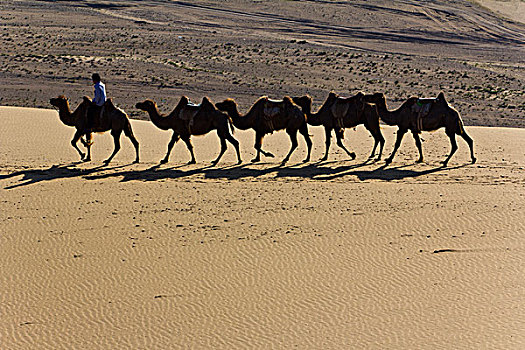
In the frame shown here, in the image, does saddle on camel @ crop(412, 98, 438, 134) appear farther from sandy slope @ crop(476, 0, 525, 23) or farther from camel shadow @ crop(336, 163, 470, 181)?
sandy slope @ crop(476, 0, 525, 23)

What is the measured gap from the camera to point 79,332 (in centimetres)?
855

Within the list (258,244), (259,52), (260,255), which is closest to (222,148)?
(258,244)

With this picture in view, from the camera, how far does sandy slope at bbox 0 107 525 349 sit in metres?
8.65

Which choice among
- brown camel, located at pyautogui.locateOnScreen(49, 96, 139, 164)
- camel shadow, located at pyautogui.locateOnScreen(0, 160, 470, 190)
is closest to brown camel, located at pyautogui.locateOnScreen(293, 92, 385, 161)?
camel shadow, located at pyautogui.locateOnScreen(0, 160, 470, 190)

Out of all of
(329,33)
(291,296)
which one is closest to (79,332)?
(291,296)

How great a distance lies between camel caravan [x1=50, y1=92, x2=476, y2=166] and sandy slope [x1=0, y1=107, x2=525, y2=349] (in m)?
0.68

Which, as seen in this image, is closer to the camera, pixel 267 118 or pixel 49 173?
pixel 49 173

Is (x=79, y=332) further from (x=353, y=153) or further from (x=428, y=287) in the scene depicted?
(x=353, y=153)

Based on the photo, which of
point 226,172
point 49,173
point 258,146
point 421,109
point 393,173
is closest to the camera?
point 49,173

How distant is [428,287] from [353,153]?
8256 millimetres

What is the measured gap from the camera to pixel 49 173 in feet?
51.1

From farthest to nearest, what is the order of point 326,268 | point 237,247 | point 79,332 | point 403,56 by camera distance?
point 403,56 < point 237,247 < point 326,268 < point 79,332

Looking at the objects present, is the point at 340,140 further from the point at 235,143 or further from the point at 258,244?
the point at 258,244

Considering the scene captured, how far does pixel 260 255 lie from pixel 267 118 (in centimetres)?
658
